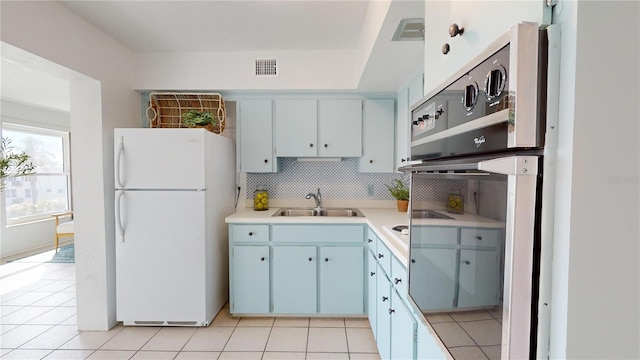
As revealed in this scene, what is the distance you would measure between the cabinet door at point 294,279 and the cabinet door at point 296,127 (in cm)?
94

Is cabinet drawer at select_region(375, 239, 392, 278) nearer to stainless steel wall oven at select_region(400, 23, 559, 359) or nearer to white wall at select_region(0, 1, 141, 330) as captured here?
stainless steel wall oven at select_region(400, 23, 559, 359)

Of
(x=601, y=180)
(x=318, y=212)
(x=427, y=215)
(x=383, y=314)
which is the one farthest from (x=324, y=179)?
(x=601, y=180)

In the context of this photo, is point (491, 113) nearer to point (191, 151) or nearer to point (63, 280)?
point (191, 151)

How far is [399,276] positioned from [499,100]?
105 cm

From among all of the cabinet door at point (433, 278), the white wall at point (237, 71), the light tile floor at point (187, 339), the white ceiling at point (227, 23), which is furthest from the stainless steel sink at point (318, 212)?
the cabinet door at point (433, 278)

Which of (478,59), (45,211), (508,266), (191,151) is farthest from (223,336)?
(45,211)

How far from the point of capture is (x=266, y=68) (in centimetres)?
265

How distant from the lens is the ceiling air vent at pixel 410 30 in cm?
145

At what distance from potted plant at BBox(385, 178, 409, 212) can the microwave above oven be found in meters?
2.07

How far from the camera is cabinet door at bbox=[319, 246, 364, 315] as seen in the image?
2426 millimetres

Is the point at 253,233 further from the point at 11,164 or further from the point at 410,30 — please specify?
the point at 11,164

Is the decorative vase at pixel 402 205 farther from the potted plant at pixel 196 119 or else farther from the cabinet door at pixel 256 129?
the potted plant at pixel 196 119

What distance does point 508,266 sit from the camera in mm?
473

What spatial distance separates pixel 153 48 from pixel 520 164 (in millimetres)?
3025
